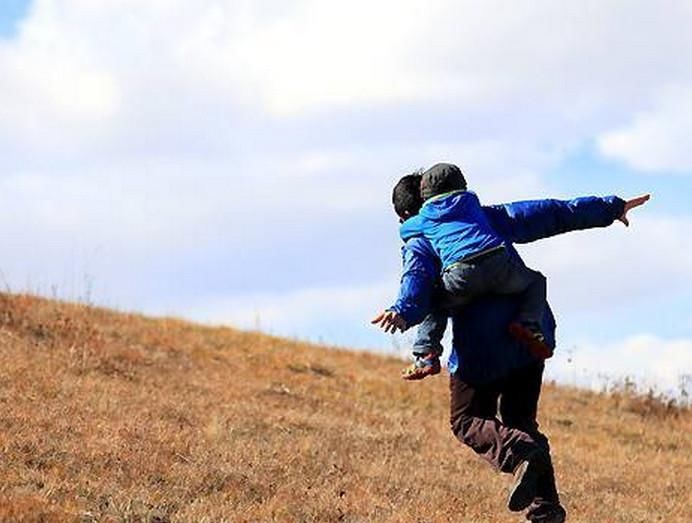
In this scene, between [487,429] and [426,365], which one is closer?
[426,365]

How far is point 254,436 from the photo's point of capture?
451 inches

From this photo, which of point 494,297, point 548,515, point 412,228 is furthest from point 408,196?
point 548,515

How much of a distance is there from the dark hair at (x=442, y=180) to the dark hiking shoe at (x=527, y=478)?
156 cm

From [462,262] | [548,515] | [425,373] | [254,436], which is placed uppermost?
[462,262]

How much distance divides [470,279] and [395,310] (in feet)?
1.51

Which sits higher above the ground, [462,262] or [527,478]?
[462,262]

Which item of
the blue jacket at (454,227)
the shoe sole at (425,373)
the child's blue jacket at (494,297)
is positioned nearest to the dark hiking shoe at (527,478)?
the child's blue jacket at (494,297)

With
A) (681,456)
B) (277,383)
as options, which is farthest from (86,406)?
(681,456)

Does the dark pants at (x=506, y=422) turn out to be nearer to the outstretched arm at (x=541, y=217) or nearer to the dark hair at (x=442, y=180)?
the outstretched arm at (x=541, y=217)

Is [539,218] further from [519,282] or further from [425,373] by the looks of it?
[425,373]

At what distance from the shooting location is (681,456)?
15.0 meters

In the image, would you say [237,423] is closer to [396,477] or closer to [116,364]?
[396,477]

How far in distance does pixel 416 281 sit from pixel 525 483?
1.29m

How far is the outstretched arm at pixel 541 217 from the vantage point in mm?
7578
